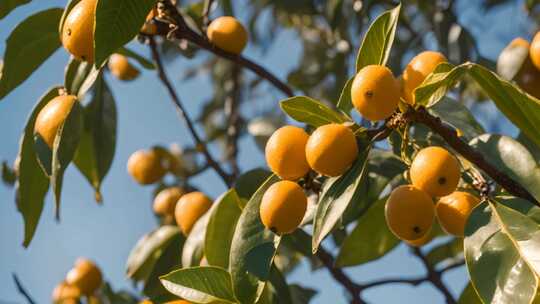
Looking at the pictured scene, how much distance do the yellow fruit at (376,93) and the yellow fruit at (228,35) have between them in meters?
0.60

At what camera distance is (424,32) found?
10.2 ft

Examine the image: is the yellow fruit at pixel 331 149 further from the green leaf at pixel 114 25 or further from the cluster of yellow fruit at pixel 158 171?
the cluster of yellow fruit at pixel 158 171

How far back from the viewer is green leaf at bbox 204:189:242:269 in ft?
5.43

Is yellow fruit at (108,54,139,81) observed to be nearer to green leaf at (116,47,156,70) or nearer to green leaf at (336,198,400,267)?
green leaf at (116,47,156,70)

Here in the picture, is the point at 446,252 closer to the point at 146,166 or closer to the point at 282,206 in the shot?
the point at 146,166

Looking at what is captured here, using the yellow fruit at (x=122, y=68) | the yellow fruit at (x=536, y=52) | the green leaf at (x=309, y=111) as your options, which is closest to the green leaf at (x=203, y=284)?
the green leaf at (x=309, y=111)

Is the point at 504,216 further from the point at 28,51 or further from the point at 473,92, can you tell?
the point at 473,92

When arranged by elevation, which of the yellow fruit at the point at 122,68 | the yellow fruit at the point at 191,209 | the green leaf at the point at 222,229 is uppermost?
the yellow fruit at the point at 122,68

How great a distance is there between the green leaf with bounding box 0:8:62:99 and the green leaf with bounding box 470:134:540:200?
1.00m

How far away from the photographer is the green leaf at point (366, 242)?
186 centimetres

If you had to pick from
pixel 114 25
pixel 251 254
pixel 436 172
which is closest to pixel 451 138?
pixel 436 172

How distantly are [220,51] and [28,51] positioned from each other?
1.46 feet

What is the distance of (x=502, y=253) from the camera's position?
1.21m

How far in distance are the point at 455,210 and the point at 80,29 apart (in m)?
0.78
